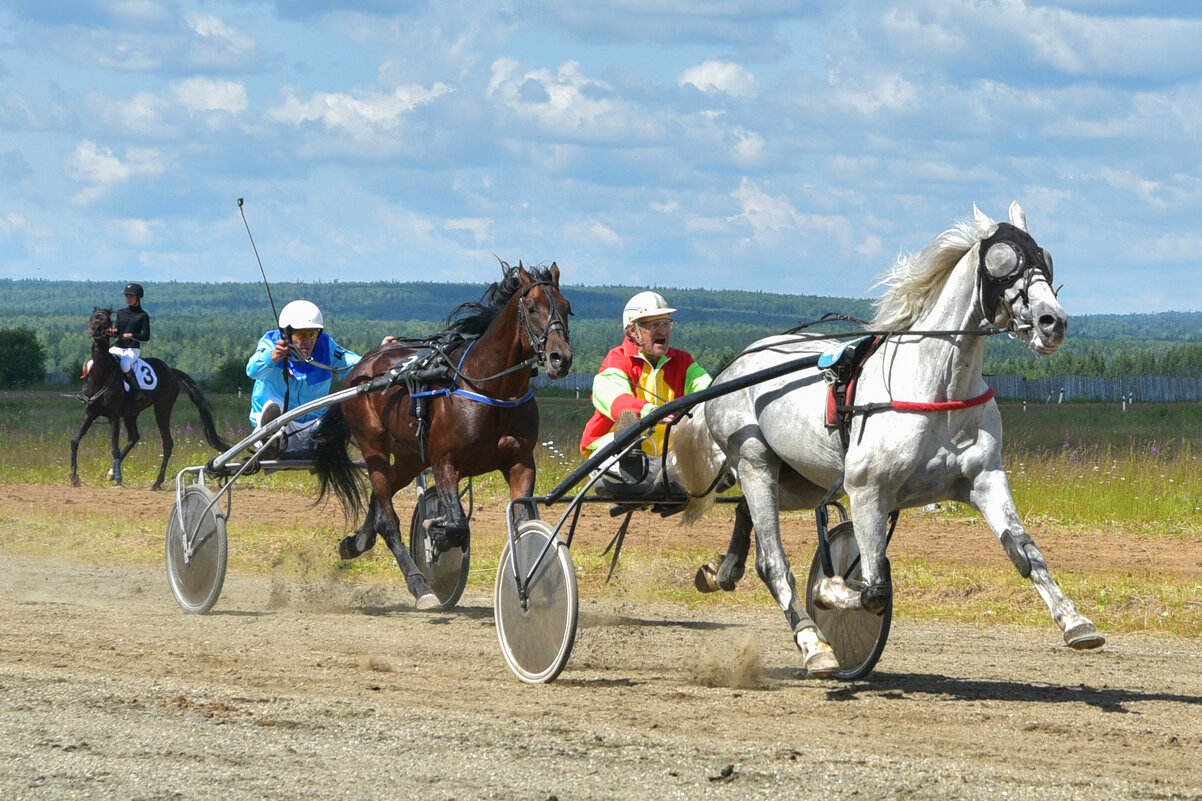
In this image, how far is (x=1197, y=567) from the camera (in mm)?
10297

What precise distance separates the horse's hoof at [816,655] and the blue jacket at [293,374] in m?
4.52

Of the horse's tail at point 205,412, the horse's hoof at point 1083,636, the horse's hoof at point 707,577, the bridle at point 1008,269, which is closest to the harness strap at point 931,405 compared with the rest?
the bridle at point 1008,269

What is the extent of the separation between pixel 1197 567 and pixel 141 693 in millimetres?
7441

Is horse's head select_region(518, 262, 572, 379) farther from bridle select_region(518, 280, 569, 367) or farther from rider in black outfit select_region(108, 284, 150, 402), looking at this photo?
rider in black outfit select_region(108, 284, 150, 402)

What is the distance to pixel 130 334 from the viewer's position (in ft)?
61.7

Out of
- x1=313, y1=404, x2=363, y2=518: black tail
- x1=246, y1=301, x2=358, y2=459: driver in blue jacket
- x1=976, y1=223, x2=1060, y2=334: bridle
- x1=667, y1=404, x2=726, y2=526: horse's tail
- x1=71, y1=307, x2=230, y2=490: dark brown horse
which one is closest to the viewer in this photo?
x1=976, y1=223, x2=1060, y2=334: bridle

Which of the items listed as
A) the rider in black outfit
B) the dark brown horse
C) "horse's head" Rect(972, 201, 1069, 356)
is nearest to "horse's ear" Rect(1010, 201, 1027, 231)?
"horse's head" Rect(972, 201, 1069, 356)

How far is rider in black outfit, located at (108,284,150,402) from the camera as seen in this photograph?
1867 cm

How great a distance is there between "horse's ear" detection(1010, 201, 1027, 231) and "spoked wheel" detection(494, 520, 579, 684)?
7.34ft

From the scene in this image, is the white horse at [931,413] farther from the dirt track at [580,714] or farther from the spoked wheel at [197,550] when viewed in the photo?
the spoked wheel at [197,550]

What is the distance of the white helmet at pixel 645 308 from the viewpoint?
714 cm

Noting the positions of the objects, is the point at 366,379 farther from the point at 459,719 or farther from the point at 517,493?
the point at 459,719

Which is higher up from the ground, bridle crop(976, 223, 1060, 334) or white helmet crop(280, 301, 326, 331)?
bridle crop(976, 223, 1060, 334)

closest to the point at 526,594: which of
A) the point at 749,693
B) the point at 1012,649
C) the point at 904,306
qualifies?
the point at 749,693
